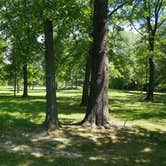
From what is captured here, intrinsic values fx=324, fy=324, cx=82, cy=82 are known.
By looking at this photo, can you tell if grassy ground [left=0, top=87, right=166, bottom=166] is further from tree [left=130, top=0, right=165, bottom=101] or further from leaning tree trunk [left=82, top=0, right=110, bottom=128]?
tree [left=130, top=0, right=165, bottom=101]

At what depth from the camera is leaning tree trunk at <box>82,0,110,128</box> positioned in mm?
11405

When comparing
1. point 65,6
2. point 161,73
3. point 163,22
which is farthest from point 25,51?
point 161,73

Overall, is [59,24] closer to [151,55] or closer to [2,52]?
[151,55]

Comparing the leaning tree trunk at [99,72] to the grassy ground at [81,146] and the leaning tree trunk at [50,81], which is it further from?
the leaning tree trunk at [50,81]

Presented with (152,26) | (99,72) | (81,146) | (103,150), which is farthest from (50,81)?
(152,26)

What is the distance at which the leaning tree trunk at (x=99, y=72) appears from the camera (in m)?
11.4

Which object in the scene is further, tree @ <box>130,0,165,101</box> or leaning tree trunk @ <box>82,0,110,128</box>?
tree @ <box>130,0,165,101</box>

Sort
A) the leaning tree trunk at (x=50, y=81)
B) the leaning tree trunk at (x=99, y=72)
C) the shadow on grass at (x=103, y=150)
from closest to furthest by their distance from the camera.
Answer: the shadow on grass at (x=103, y=150) → the leaning tree trunk at (x=50, y=81) → the leaning tree trunk at (x=99, y=72)

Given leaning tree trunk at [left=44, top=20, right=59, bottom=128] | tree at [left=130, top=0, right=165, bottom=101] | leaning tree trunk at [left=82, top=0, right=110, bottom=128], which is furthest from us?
tree at [left=130, top=0, right=165, bottom=101]

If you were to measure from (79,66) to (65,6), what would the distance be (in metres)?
14.6

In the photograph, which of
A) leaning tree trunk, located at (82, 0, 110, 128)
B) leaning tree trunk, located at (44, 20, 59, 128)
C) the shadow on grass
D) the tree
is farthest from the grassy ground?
the tree

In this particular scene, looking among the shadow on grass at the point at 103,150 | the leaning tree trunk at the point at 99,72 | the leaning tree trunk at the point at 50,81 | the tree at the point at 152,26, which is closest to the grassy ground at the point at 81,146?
the shadow on grass at the point at 103,150

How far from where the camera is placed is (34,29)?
35.6ft

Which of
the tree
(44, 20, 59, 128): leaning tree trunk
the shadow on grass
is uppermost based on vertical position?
the tree
